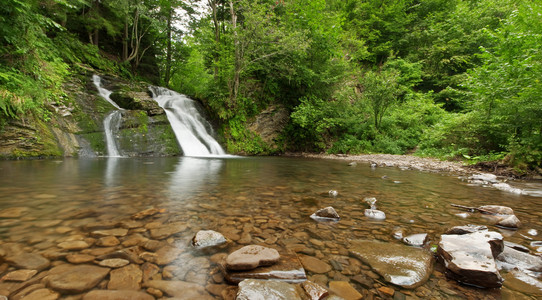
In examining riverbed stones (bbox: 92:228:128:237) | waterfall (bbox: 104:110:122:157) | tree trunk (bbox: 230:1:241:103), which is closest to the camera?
riverbed stones (bbox: 92:228:128:237)

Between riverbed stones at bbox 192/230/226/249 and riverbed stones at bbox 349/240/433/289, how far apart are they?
1071 mm

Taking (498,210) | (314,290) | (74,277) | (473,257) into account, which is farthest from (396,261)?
(498,210)

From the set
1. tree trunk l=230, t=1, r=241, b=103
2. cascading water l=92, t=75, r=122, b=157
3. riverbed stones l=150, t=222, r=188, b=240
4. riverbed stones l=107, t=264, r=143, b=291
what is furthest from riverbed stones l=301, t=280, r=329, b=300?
tree trunk l=230, t=1, r=241, b=103

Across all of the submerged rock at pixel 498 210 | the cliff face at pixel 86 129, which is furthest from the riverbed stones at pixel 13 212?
the cliff face at pixel 86 129

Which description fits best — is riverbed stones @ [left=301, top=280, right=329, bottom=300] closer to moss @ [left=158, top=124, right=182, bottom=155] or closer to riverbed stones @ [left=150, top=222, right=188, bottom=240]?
riverbed stones @ [left=150, top=222, right=188, bottom=240]

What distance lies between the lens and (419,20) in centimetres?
2091

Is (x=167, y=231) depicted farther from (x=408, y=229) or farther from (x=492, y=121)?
(x=492, y=121)

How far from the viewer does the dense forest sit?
6840 mm

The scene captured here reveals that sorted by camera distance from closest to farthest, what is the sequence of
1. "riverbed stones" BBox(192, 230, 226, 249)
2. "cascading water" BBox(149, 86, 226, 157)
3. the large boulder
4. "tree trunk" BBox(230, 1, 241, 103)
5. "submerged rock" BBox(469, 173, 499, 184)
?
1. "riverbed stones" BBox(192, 230, 226, 249)
2. "submerged rock" BBox(469, 173, 499, 184)
3. the large boulder
4. "cascading water" BBox(149, 86, 226, 157)
5. "tree trunk" BBox(230, 1, 241, 103)

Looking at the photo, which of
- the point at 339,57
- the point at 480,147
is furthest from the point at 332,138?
the point at 480,147

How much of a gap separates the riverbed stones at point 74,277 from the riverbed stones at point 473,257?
2156 mm

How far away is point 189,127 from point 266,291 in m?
13.0

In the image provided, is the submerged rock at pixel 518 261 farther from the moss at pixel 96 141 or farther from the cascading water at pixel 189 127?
the moss at pixel 96 141

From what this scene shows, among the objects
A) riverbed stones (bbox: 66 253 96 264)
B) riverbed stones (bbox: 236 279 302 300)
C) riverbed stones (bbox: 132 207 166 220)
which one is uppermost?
riverbed stones (bbox: 236 279 302 300)
